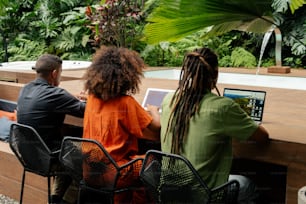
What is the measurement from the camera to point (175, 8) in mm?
1771

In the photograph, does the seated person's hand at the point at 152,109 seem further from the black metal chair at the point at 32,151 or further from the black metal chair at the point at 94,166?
the black metal chair at the point at 32,151

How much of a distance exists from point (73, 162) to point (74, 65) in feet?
14.8

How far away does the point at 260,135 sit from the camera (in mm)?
1979

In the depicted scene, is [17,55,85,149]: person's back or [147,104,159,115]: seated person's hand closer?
[147,104,159,115]: seated person's hand

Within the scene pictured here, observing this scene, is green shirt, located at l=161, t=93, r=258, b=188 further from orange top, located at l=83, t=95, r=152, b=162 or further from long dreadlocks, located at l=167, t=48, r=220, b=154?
orange top, located at l=83, t=95, r=152, b=162

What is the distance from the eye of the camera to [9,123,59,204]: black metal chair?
2.54 m

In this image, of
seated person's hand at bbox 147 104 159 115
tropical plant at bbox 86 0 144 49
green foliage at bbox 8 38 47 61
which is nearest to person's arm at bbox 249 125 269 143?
seated person's hand at bbox 147 104 159 115

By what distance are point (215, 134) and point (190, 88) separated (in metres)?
0.26

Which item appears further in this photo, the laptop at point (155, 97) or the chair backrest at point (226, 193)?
the laptop at point (155, 97)

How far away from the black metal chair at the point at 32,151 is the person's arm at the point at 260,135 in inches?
48.1

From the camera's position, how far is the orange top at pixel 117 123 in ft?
7.80

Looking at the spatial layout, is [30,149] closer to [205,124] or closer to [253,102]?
[205,124]

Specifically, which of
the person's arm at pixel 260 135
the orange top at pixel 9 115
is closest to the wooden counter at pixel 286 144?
the person's arm at pixel 260 135

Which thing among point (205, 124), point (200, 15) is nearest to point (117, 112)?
point (205, 124)
